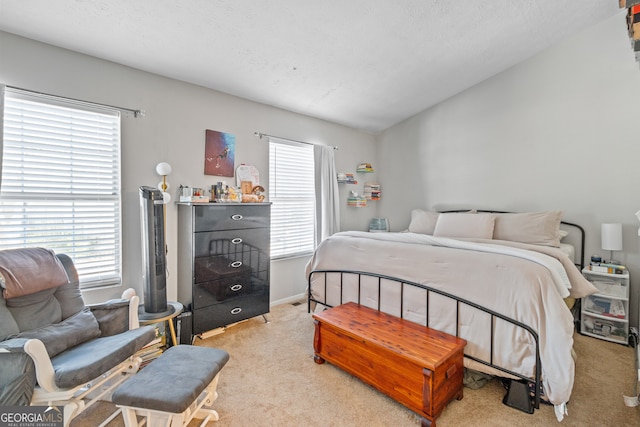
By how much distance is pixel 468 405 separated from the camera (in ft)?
5.69

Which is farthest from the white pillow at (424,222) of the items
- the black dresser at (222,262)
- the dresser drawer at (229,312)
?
the dresser drawer at (229,312)

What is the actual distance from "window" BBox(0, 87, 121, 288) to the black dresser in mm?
559

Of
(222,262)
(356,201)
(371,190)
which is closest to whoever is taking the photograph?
(222,262)

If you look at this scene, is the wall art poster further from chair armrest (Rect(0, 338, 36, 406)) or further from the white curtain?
chair armrest (Rect(0, 338, 36, 406))

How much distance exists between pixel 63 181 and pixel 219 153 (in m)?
1.28

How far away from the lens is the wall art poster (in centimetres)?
290

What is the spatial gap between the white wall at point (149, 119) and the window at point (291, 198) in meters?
0.15

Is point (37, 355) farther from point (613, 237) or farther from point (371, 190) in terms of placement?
point (613, 237)

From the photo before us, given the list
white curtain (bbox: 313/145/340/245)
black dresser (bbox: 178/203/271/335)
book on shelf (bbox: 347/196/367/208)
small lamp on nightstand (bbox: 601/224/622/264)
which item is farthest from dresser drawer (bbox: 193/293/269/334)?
small lamp on nightstand (bbox: 601/224/622/264)

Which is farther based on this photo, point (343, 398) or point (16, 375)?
point (343, 398)

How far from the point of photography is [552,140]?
125 inches

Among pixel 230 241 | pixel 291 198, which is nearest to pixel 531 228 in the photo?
pixel 291 198

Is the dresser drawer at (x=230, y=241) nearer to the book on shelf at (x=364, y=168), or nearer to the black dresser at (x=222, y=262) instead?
the black dresser at (x=222, y=262)

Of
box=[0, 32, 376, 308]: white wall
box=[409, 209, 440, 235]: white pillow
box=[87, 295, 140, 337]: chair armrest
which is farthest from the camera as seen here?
box=[409, 209, 440, 235]: white pillow
